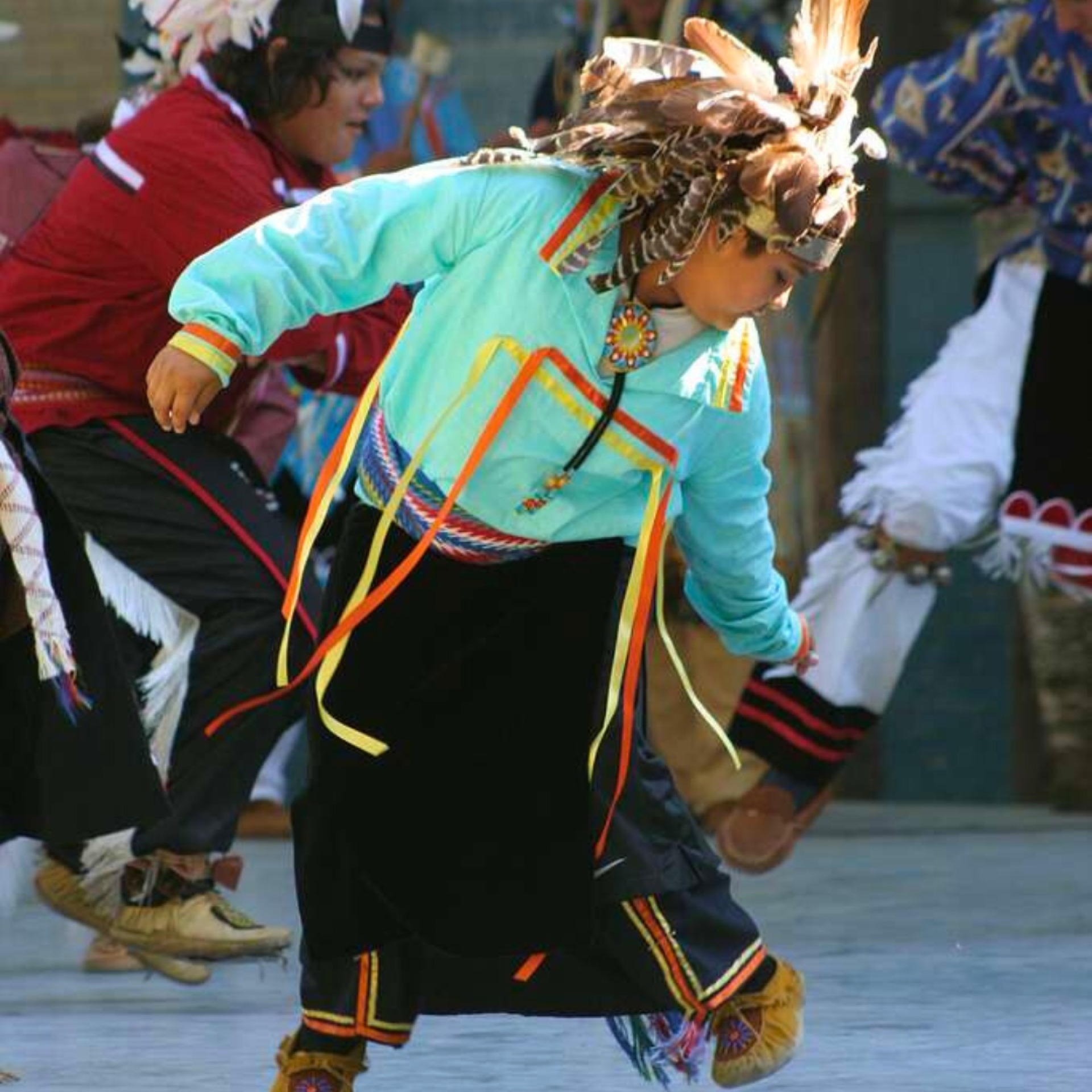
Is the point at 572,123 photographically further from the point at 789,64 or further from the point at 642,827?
the point at 642,827

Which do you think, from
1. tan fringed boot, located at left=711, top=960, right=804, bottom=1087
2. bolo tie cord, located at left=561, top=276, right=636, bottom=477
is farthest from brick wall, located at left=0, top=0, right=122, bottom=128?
tan fringed boot, located at left=711, top=960, right=804, bottom=1087

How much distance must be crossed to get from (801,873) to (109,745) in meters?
2.70

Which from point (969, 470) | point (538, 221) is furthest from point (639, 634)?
point (969, 470)

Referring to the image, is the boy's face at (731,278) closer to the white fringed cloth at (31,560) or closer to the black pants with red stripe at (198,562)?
the white fringed cloth at (31,560)

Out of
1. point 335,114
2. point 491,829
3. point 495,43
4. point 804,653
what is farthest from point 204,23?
point 495,43

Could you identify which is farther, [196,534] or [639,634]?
[196,534]

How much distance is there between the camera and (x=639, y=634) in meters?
4.27

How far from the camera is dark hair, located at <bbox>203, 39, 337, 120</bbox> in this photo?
5.93 m

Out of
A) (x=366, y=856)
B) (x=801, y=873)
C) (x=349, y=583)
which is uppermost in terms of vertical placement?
(x=349, y=583)

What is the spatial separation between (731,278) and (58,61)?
18.4 feet

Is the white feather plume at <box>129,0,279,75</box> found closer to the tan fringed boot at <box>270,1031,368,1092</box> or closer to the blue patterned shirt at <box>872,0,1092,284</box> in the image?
the blue patterned shirt at <box>872,0,1092,284</box>

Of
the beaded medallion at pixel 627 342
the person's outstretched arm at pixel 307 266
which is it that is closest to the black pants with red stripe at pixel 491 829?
the beaded medallion at pixel 627 342

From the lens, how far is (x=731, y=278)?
411 centimetres

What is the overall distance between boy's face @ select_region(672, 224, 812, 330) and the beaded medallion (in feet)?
0.23
